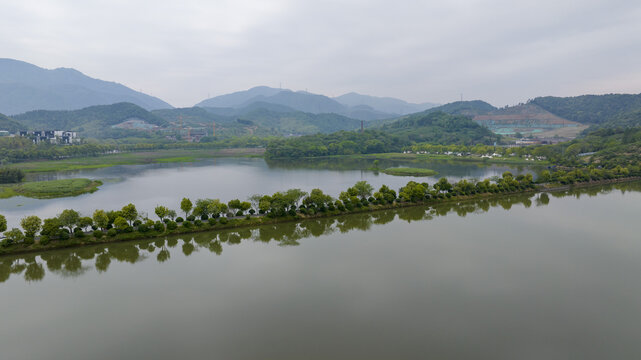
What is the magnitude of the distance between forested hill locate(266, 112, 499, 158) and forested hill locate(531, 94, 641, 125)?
5129 cm

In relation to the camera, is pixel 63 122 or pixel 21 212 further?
pixel 63 122

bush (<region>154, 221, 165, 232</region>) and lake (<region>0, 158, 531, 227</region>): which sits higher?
lake (<region>0, 158, 531, 227</region>)

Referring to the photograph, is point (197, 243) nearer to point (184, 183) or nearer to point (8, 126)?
point (184, 183)

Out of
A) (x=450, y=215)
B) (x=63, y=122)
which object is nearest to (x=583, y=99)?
(x=450, y=215)

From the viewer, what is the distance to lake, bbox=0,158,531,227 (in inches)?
1000

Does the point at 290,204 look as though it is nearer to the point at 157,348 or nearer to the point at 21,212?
the point at 157,348

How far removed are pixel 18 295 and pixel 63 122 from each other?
5699 inches

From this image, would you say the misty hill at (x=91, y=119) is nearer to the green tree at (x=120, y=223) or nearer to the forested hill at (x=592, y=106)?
the green tree at (x=120, y=223)

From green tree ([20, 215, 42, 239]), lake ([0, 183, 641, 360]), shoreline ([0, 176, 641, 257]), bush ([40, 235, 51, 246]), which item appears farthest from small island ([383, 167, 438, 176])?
green tree ([20, 215, 42, 239])

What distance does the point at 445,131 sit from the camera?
4213 inches

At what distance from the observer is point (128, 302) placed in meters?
12.4

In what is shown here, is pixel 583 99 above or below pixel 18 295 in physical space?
above

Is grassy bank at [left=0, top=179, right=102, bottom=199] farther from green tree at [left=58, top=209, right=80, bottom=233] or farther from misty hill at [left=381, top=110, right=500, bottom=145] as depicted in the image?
misty hill at [left=381, top=110, right=500, bottom=145]

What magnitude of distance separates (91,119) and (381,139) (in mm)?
114067
